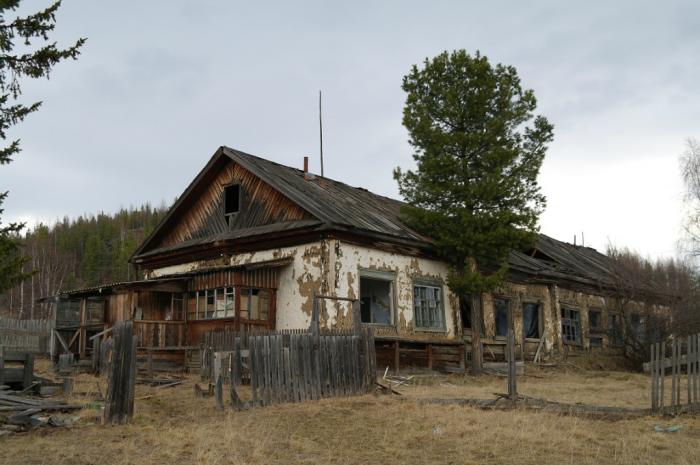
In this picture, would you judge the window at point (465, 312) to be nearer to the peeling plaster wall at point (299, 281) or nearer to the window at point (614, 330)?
the peeling plaster wall at point (299, 281)

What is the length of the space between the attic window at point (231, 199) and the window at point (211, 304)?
3289 mm

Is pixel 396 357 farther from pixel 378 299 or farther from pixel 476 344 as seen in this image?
pixel 476 344

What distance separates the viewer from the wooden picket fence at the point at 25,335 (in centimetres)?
3051

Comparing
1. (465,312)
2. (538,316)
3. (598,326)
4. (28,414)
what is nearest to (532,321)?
(538,316)

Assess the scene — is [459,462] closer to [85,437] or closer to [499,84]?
[85,437]

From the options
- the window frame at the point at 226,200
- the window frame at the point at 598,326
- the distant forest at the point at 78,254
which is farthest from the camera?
the distant forest at the point at 78,254

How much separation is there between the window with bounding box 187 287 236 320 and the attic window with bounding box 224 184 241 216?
3289 mm

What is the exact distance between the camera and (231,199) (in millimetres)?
22000

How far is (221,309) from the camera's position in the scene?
1850cm

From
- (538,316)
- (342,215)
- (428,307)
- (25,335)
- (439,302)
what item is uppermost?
(342,215)

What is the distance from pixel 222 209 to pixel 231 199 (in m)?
0.44

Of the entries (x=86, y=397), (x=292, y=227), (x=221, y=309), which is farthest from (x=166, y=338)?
(x=86, y=397)

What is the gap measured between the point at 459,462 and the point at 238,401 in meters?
4.81

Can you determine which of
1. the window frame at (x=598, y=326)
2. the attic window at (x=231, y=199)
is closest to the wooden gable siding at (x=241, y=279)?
the attic window at (x=231, y=199)
